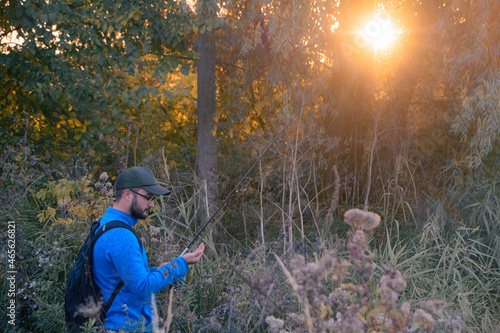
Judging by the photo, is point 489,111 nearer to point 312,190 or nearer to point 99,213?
point 312,190

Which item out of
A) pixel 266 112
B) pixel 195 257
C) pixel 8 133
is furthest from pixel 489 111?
pixel 8 133

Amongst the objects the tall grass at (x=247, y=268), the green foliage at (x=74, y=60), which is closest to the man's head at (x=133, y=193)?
the tall grass at (x=247, y=268)

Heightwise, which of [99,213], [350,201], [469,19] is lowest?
[350,201]

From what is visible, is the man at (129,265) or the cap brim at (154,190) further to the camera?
the cap brim at (154,190)

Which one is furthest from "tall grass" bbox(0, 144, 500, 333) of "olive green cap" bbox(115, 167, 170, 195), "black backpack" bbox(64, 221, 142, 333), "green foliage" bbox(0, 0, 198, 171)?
"green foliage" bbox(0, 0, 198, 171)

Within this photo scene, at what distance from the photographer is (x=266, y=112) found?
27.2 feet

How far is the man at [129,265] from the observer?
8.50 ft

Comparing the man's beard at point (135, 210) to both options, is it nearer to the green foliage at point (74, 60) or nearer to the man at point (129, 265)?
the man at point (129, 265)

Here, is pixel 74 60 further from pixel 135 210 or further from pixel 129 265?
pixel 129 265

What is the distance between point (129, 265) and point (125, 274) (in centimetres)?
5

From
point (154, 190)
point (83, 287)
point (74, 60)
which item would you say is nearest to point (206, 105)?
point (74, 60)

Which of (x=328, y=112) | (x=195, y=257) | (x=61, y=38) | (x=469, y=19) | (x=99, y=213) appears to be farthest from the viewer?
(x=328, y=112)

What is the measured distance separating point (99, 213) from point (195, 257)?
1.91 metres

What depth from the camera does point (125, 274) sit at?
257 cm
